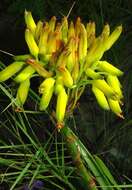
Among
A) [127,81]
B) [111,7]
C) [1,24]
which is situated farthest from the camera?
[1,24]

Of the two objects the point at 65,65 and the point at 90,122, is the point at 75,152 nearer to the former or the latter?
the point at 65,65

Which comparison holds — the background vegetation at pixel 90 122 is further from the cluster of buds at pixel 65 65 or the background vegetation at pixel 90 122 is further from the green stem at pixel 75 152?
the cluster of buds at pixel 65 65

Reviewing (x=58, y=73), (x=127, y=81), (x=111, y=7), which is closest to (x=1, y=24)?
(x=111, y=7)

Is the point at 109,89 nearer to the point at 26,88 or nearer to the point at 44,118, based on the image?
the point at 26,88

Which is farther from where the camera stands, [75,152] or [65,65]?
[75,152]

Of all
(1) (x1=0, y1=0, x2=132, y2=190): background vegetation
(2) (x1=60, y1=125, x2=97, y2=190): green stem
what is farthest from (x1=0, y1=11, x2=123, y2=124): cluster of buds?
(1) (x1=0, y1=0, x2=132, y2=190): background vegetation

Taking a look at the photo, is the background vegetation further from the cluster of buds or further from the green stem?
the cluster of buds

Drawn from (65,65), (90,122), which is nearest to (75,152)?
(65,65)

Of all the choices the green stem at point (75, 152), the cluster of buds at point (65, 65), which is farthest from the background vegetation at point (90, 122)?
the cluster of buds at point (65, 65)
